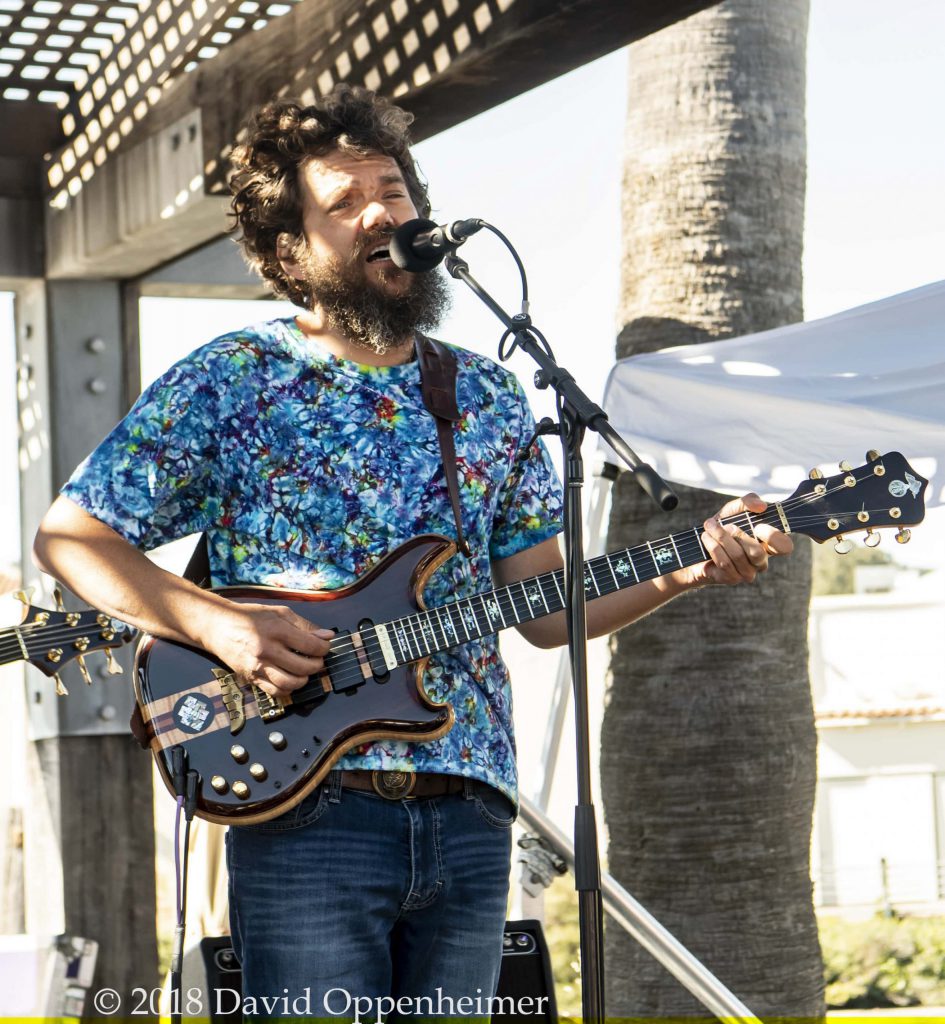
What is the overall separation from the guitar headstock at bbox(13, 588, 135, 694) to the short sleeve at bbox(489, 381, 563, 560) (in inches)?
45.5

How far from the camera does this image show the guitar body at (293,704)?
2.54 metres

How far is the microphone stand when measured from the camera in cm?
218

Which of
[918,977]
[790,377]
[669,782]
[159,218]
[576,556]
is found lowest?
[918,977]

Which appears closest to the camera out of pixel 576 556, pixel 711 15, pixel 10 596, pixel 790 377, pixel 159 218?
pixel 576 556

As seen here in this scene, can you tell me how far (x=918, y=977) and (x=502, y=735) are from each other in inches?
794

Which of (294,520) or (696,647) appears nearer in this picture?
(294,520)

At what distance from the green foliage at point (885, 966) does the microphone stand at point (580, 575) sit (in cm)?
1922

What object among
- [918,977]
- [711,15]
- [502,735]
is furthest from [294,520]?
[918,977]

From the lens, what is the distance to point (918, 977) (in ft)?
68.4

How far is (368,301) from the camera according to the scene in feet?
9.09

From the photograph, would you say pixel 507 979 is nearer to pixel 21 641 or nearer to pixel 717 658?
pixel 21 641

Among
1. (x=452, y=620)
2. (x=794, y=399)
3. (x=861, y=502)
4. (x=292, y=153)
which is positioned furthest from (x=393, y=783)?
(x=794, y=399)

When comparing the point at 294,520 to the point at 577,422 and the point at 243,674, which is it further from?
the point at 577,422

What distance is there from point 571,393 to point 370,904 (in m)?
0.89
